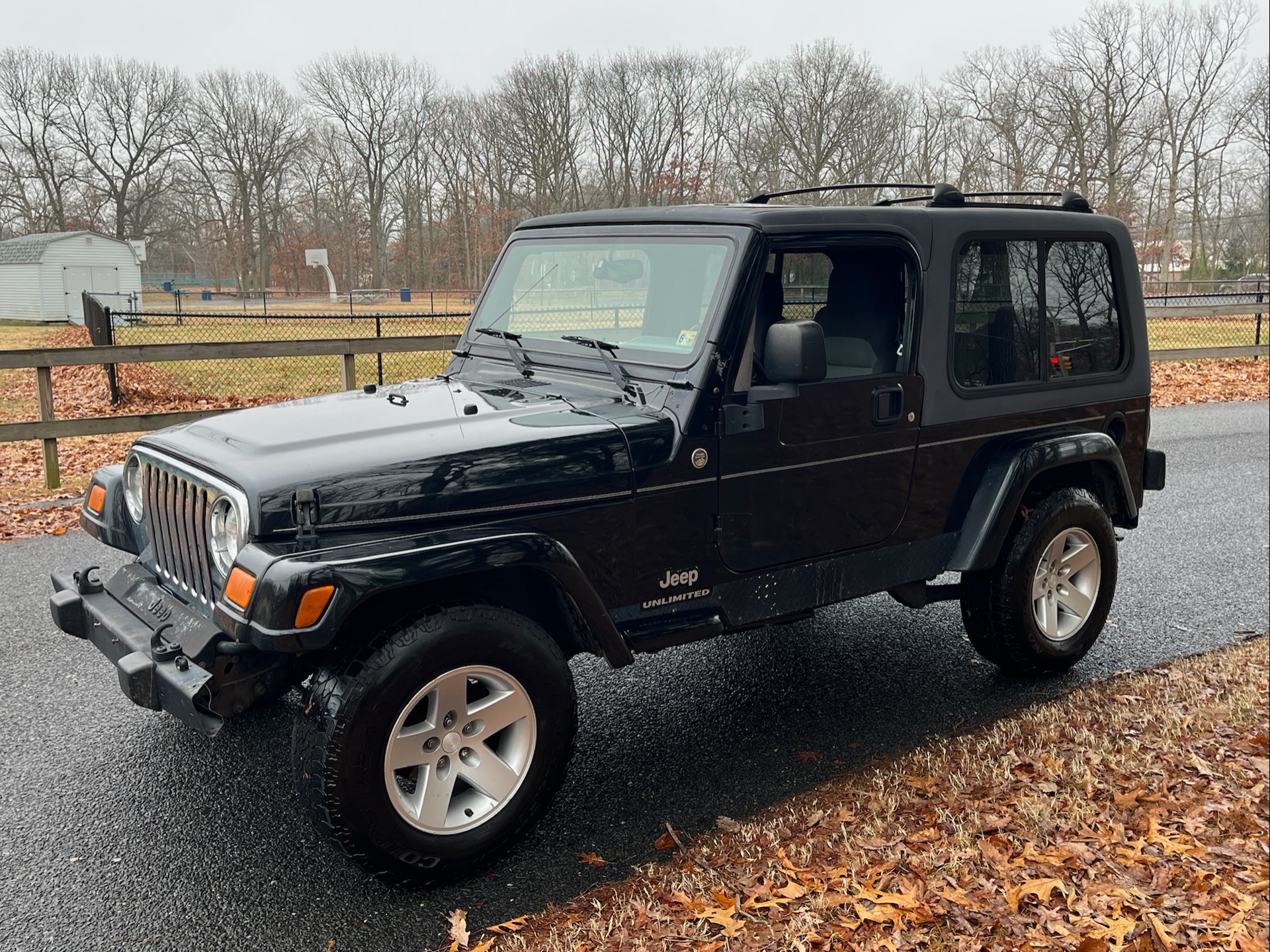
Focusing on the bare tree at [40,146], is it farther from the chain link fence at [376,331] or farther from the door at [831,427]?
the door at [831,427]

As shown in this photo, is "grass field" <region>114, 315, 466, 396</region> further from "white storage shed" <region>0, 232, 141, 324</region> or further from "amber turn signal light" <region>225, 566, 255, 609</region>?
"white storage shed" <region>0, 232, 141, 324</region>

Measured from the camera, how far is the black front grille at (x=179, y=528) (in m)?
3.28

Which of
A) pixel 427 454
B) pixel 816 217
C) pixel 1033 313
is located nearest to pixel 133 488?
pixel 427 454

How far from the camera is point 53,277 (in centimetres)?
4109

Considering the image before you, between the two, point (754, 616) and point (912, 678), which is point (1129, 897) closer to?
point (754, 616)

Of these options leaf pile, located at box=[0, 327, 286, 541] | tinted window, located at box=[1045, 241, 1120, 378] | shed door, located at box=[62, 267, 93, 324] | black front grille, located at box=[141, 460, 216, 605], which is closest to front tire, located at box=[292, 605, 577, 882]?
black front grille, located at box=[141, 460, 216, 605]

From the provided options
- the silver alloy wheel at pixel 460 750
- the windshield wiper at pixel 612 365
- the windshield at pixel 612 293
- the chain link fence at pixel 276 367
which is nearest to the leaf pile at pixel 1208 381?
the chain link fence at pixel 276 367

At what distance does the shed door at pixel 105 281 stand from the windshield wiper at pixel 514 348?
4351 cm

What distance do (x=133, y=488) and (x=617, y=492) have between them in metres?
1.86

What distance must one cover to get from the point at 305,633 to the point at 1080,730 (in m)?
3.01

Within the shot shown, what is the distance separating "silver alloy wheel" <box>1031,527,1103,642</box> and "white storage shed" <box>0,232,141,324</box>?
40657mm

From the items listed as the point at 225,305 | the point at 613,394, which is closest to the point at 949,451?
the point at 613,394

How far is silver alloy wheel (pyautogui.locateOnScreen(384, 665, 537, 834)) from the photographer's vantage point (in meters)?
3.12

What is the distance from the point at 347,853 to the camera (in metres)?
3.05
